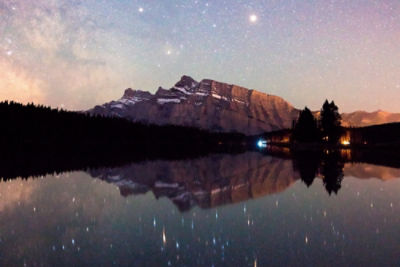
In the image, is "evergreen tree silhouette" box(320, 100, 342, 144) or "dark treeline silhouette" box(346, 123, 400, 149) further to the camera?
"dark treeline silhouette" box(346, 123, 400, 149)

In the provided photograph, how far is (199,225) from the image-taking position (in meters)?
13.9

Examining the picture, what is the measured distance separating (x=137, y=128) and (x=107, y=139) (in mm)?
27849

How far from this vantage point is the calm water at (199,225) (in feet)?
32.9

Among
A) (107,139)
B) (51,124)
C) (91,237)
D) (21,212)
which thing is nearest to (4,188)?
(21,212)

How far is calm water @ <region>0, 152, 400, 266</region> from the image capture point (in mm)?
10016

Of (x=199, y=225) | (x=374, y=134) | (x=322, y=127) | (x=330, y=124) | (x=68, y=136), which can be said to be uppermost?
(x=330, y=124)

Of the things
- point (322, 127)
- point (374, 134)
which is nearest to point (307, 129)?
point (322, 127)

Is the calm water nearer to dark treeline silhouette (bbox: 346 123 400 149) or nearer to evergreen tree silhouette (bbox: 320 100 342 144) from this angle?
evergreen tree silhouette (bbox: 320 100 342 144)

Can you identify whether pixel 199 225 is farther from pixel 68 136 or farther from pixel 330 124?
pixel 330 124

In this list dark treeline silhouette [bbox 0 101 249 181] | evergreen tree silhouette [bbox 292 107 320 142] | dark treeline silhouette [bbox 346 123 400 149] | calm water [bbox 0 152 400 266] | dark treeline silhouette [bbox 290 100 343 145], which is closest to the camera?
calm water [bbox 0 152 400 266]

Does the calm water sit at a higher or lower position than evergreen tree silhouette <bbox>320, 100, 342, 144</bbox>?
lower

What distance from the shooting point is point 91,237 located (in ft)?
40.1

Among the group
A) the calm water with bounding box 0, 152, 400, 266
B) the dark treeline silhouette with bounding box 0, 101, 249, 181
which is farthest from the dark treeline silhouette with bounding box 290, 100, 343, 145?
the calm water with bounding box 0, 152, 400, 266

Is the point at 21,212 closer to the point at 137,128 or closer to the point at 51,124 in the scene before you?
the point at 51,124
